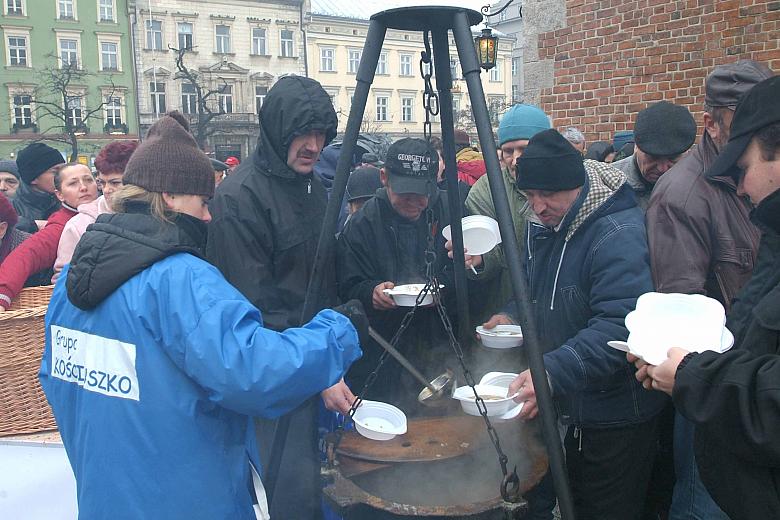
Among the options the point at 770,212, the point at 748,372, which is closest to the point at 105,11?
the point at 770,212

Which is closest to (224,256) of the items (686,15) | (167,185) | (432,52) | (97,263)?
(167,185)

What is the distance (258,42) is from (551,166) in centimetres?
4292

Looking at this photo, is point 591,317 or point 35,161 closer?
point 591,317

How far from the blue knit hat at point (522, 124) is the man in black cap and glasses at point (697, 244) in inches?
50.6

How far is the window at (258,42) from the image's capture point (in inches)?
1630

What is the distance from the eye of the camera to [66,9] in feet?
123

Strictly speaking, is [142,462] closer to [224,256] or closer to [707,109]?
[224,256]

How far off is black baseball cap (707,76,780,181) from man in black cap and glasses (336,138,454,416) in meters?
1.49

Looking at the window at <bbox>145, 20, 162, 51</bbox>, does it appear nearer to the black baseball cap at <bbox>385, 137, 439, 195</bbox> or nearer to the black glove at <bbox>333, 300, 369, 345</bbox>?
the black baseball cap at <bbox>385, 137, 439, 195</bbox>

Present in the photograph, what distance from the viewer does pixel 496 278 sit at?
3.46 metres

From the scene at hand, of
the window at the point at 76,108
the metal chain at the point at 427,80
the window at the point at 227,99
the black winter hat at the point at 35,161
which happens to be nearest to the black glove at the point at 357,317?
the metal chain at the point at 427,80

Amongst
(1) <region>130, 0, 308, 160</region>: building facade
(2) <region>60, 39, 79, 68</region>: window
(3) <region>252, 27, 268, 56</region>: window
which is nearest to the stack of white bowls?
(1) <region>130, 0, 308, 160</region>: building facade

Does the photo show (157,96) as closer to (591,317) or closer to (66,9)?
(66,9)

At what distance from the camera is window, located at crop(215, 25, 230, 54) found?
40938 mm
